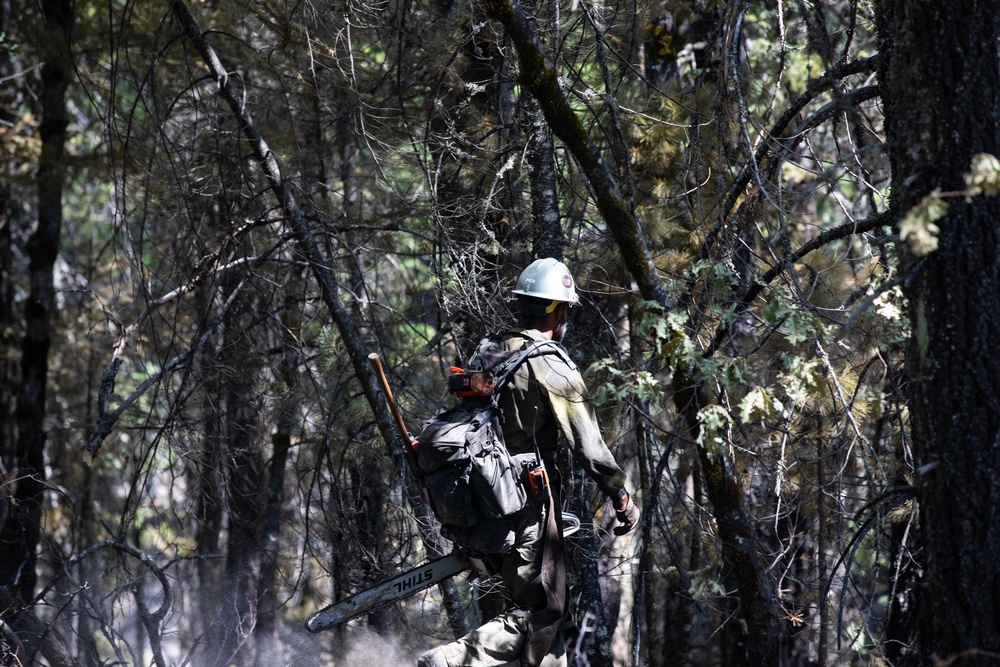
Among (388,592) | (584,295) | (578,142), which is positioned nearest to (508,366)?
(578,142)

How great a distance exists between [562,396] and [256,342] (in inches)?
133

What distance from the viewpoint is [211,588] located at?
26.7 feet

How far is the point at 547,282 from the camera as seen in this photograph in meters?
4.27

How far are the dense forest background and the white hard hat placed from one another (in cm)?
32

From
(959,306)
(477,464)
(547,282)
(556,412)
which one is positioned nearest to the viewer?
(959,306)

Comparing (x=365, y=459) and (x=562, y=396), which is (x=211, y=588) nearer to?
(x=365, y=459)

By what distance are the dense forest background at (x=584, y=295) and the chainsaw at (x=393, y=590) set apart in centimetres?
88

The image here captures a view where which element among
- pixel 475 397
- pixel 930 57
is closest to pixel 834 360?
pixel 475 397

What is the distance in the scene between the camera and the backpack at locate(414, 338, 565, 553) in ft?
12.9

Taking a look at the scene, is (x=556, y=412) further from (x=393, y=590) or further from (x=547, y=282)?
(x=393, y=590)

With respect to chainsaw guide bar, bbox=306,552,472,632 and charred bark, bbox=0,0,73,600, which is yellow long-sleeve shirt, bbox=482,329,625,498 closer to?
chainsaw guide bar, bbox=306,552,472,632

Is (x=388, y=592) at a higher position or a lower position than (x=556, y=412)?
lower

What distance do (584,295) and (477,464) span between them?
7.94ft

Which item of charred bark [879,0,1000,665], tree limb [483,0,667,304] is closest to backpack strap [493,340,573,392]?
tree limb [483,0,667,304]
